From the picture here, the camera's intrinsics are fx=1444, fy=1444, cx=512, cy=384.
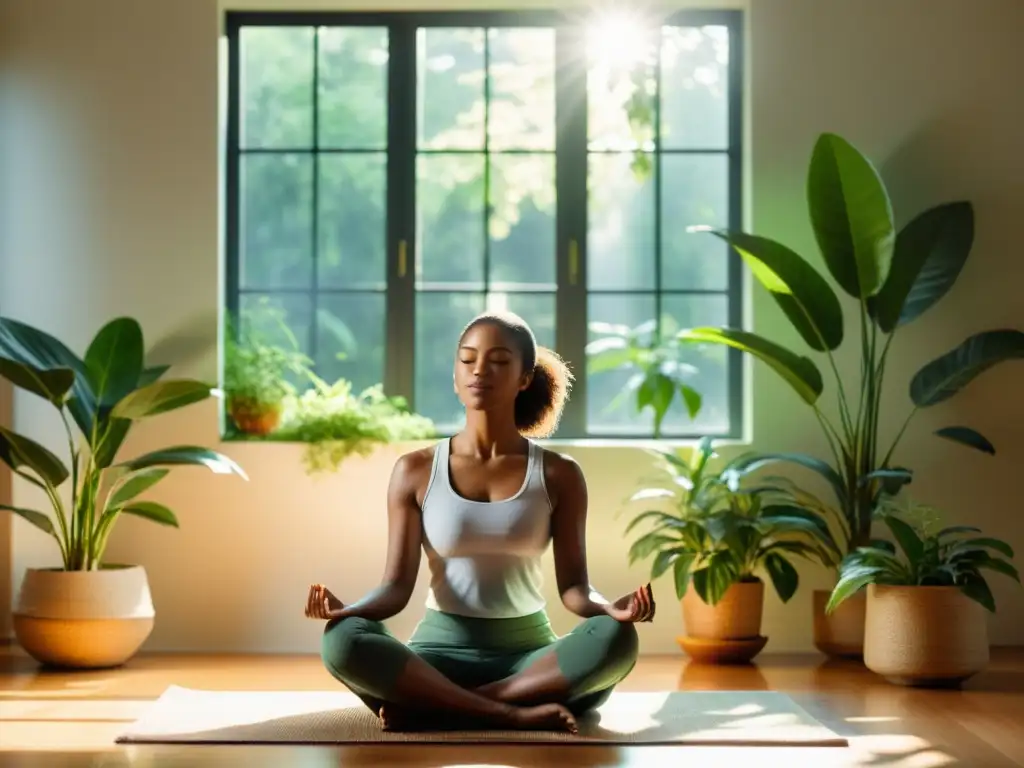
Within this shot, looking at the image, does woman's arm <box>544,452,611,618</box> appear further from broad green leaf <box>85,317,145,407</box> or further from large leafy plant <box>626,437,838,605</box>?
broad green leaf <box>85,317,145,407</box>

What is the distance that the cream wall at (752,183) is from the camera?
522cm

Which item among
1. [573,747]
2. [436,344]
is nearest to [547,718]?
[573,747]

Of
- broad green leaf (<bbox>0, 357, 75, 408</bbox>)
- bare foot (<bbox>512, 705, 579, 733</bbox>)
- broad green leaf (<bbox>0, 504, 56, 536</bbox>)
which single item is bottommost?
bare foot (<bbox>512, 705, 579, 733</bbox>)

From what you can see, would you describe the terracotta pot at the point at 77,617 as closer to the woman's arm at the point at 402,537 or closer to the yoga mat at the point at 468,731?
the yoga mat at the point at 468,731

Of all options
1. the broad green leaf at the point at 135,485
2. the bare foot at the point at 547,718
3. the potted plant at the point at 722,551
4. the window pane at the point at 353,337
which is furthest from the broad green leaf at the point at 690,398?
the bare foot at the point at 547,718

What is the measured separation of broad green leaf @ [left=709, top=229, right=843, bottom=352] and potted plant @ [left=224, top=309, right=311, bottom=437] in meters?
1.68

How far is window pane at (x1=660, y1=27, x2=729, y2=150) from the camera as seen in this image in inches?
217

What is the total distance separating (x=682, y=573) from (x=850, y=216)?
1313 mm

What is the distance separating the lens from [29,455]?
462cm

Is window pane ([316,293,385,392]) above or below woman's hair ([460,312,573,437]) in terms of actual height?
above

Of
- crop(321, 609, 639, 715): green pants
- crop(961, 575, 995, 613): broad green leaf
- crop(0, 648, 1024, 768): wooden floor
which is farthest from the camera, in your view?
crop(961, 575, 995, 613): broad green leaf

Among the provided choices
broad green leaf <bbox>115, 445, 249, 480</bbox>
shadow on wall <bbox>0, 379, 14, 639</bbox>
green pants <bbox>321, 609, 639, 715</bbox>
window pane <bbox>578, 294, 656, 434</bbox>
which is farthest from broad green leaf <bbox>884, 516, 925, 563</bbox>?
shadow on wall <bbox>0, 379, 14, 639</bbox>

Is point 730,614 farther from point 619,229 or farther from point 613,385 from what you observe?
point 619,229

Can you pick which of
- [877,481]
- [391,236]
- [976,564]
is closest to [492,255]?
[391,236]
